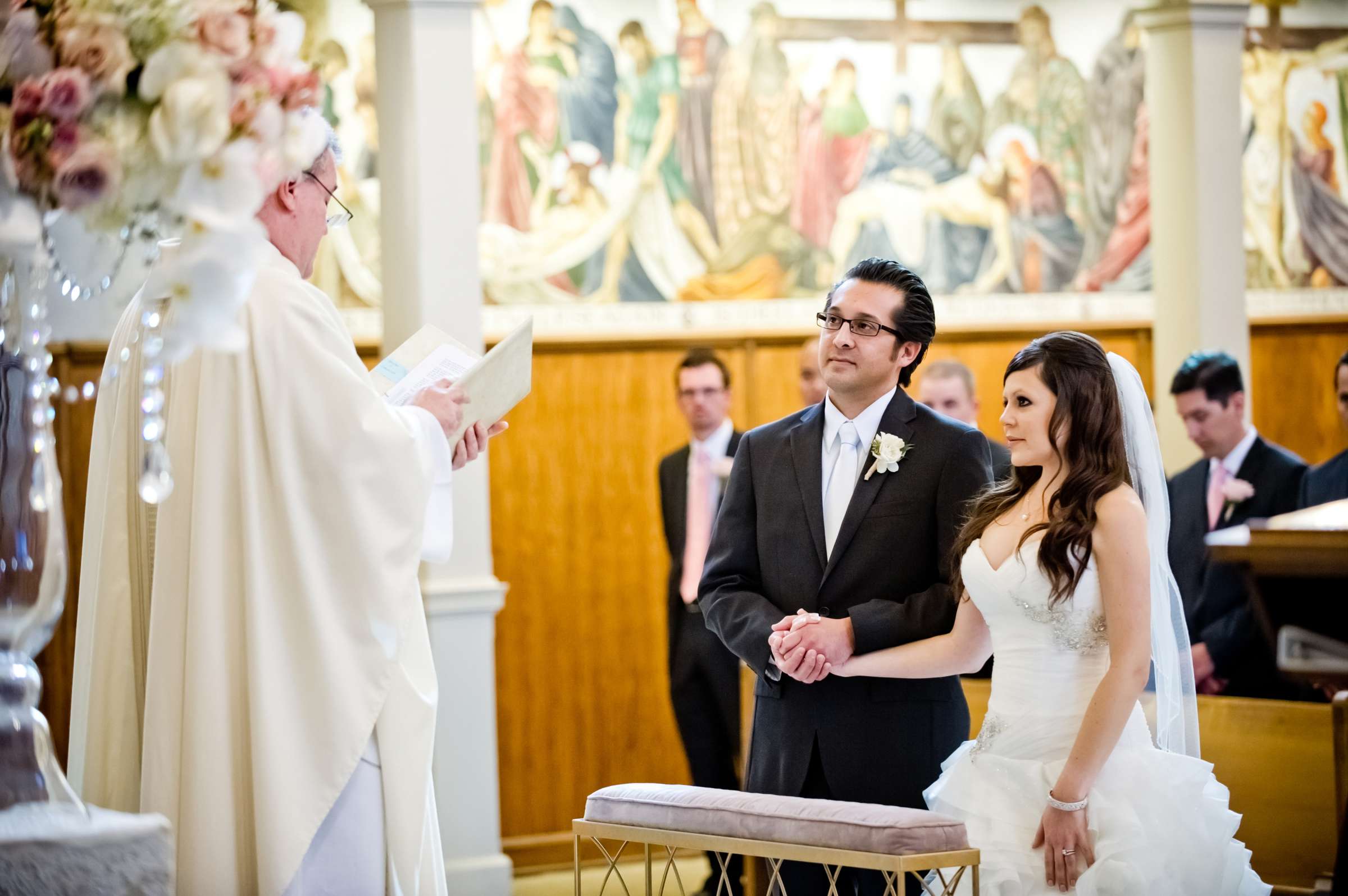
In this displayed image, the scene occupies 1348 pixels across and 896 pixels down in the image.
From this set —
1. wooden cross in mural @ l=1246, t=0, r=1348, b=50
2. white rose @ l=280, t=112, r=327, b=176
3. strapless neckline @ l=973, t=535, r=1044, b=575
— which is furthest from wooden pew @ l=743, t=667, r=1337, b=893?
wooden cross in mural @ l=1246, t=0, r=1348, b=50

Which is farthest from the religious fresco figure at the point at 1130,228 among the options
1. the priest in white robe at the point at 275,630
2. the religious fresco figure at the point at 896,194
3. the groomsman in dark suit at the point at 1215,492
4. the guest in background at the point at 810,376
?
the priest in white robe at the point at 275,630

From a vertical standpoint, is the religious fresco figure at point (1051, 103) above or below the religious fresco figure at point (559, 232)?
above

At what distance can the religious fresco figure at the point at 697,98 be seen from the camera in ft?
26.7

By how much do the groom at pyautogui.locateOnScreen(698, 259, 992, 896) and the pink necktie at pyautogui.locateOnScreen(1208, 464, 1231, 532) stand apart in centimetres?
263

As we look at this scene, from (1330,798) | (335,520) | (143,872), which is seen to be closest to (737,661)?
(1330,798)

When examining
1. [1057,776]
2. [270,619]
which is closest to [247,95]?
[270,619]

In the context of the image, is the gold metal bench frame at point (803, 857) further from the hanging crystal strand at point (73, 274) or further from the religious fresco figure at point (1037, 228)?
the religious fresco figure at point (1037, 228)

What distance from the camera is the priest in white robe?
2.82 metres

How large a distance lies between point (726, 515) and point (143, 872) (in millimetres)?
2012

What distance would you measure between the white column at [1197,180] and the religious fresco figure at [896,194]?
1.36 m

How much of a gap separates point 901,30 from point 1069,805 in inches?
244

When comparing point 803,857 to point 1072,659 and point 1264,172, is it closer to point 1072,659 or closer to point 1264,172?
point 1072,659

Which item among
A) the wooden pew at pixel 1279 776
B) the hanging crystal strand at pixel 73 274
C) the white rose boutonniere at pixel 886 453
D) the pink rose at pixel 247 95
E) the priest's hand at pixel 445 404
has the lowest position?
the wooden pew at pixel 1279 776

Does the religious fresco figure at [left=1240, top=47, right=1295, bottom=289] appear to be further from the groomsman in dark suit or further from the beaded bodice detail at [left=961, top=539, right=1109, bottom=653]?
the beaded bodice detail at [left=961, top=539, right=1109, bottom=653]
